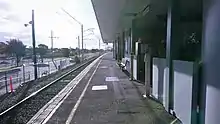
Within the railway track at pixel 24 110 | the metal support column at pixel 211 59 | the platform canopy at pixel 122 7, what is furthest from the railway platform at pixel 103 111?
the platform canopy at pixel 122 7

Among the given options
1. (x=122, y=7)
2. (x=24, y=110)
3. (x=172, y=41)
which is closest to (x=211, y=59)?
(x=172, y=41)

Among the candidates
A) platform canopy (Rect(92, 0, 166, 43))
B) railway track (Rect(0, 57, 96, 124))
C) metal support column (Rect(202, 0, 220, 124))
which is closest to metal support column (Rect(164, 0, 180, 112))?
metal support column (Rect(202, 0, 220, 124))

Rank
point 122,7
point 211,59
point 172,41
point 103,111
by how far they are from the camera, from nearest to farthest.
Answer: point 211,59 < point 172,41 < point 103,111 < point 122,7

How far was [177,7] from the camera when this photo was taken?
865 cm

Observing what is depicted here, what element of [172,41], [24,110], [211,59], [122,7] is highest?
[122,7]

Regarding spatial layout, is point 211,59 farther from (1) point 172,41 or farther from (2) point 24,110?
(2) point 24,110

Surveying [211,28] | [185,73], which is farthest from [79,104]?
[211,28]

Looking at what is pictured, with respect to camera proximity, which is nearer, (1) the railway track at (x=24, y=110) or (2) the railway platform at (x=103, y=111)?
(2) the railway platform at (x=103, y=111)

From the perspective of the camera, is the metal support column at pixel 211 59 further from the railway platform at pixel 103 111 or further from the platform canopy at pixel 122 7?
the platform canopy at pixel 122 7

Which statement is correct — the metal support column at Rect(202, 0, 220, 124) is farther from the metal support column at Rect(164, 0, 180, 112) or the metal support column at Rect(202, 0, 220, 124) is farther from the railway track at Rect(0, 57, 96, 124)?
the railway track at Rect(0, 57, 96, 124)

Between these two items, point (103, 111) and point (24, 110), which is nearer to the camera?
point (103, 111)

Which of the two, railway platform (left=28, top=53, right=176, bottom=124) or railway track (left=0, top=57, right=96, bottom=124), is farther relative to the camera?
railway track (left=0, top=57, right=96, bottom=124)

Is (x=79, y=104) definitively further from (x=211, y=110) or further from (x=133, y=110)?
(x=211, y=110)

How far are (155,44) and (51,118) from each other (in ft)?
46.6
